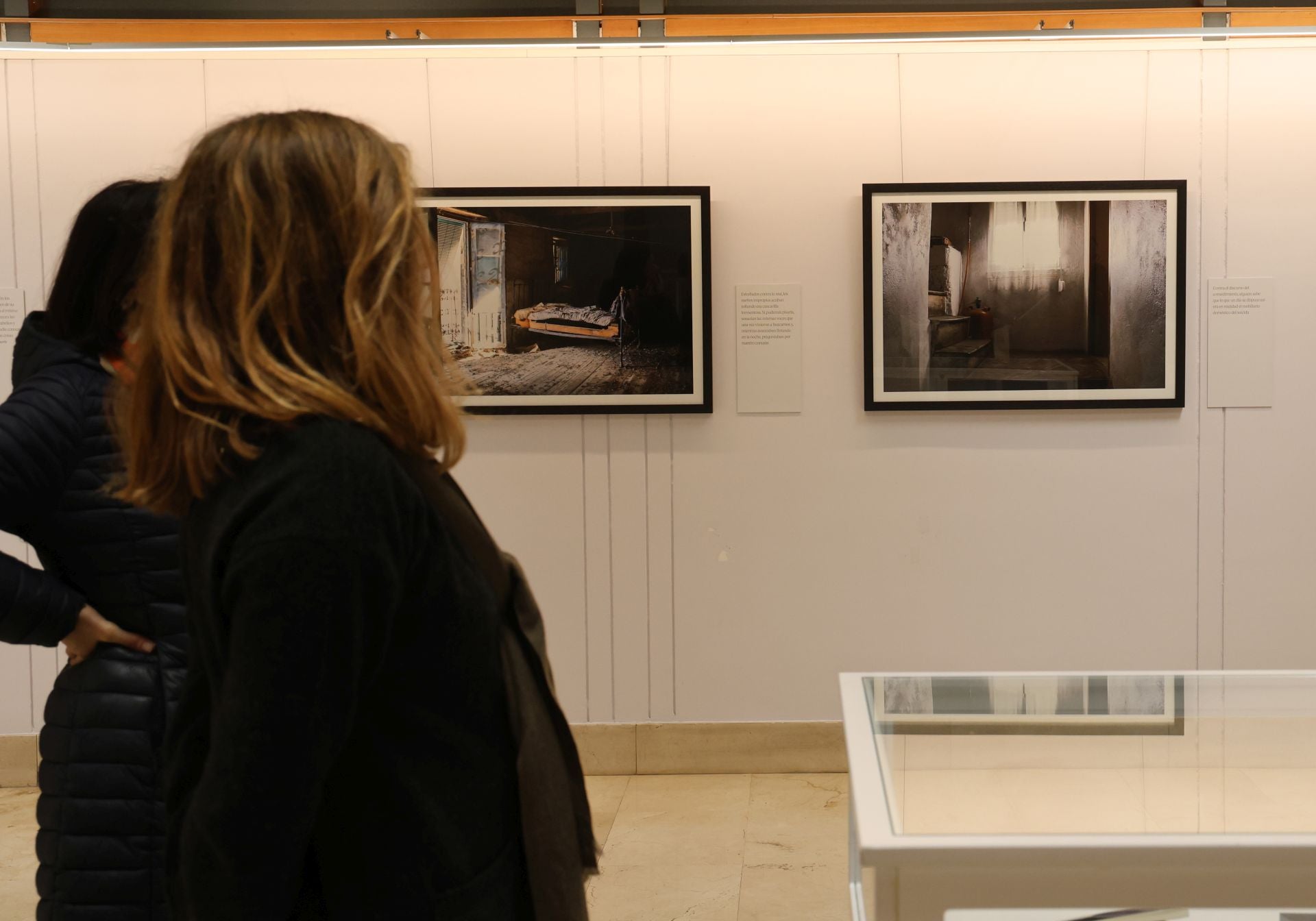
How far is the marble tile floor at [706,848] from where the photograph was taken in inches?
134

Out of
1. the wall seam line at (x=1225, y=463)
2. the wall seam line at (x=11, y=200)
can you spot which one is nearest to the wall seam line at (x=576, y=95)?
the wall seam line at (x=11, y=200)

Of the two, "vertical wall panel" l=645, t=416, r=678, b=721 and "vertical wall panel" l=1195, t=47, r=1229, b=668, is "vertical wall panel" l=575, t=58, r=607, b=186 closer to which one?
"vertical wall panel" l=645, t=416, r=678, b=721

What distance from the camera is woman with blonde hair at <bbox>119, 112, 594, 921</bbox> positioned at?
1.00 m

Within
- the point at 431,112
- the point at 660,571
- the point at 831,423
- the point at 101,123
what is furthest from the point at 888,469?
the point at 101,123

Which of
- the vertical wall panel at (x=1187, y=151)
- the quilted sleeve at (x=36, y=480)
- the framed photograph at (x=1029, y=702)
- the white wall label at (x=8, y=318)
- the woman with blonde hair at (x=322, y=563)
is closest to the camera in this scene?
the woman with blonde hair at (x=322, y=563)

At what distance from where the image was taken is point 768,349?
174 inches

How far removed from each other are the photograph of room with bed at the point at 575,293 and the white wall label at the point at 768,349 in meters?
0.17

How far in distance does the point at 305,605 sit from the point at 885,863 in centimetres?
90

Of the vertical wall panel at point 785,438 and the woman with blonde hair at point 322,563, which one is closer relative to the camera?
the woman with blonde hair at point 322,563

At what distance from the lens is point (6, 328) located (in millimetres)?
4430

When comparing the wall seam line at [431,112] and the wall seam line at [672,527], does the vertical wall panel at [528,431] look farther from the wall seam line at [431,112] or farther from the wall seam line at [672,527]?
the wall seam line at [672,527]

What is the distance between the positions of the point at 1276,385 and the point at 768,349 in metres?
1.93

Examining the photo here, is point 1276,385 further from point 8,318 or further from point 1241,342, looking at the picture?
point 8,318

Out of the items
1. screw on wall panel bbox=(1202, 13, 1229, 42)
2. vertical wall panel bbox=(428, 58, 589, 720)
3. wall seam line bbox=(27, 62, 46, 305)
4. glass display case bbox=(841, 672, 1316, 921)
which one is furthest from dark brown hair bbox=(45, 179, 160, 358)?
screw on wall panel bbox=(1202, 13, 1229, 42)
